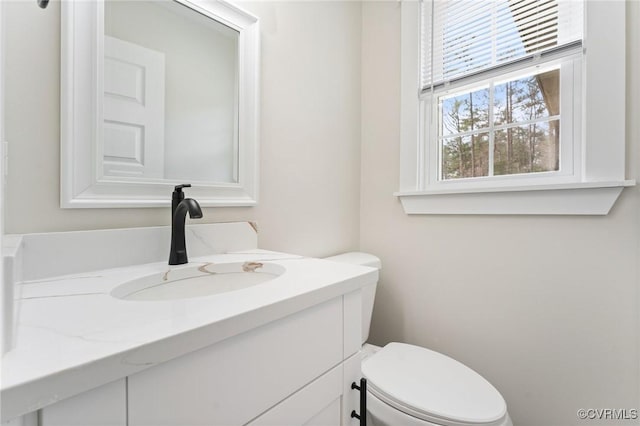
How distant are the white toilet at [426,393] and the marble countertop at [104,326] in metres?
0.45

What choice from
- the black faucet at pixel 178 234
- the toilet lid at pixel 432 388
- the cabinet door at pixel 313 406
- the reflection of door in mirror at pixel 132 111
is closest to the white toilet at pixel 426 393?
the toilet lid at pixel 432 388

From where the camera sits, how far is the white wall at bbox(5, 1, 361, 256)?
669mm

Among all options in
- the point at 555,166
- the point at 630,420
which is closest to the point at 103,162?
the point at 555,166

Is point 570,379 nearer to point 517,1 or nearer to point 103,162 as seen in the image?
point 517,1

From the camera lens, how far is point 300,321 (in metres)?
0.59

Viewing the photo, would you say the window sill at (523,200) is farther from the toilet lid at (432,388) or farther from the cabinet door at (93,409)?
the cabinet door at (93,409)

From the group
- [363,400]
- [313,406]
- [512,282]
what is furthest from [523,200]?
[313,406]

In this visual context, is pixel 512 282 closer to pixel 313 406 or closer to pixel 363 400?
pixel 363 400

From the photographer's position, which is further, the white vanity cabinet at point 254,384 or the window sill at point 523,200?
the window sill at point 523,200

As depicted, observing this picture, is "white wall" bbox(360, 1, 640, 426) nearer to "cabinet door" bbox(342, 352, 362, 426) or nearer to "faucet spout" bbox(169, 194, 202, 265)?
"cabinet door" bbox(342, 352, 362, 426)

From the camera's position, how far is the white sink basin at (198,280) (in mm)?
711

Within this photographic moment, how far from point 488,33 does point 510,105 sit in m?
0.32

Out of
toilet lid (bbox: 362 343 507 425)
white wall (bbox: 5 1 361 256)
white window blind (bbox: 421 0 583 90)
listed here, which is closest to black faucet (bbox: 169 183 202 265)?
white wall (bbox: 5 1 361 256)

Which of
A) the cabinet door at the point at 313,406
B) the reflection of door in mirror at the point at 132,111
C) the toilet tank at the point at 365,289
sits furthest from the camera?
the toilet tank at the point at 365,289
